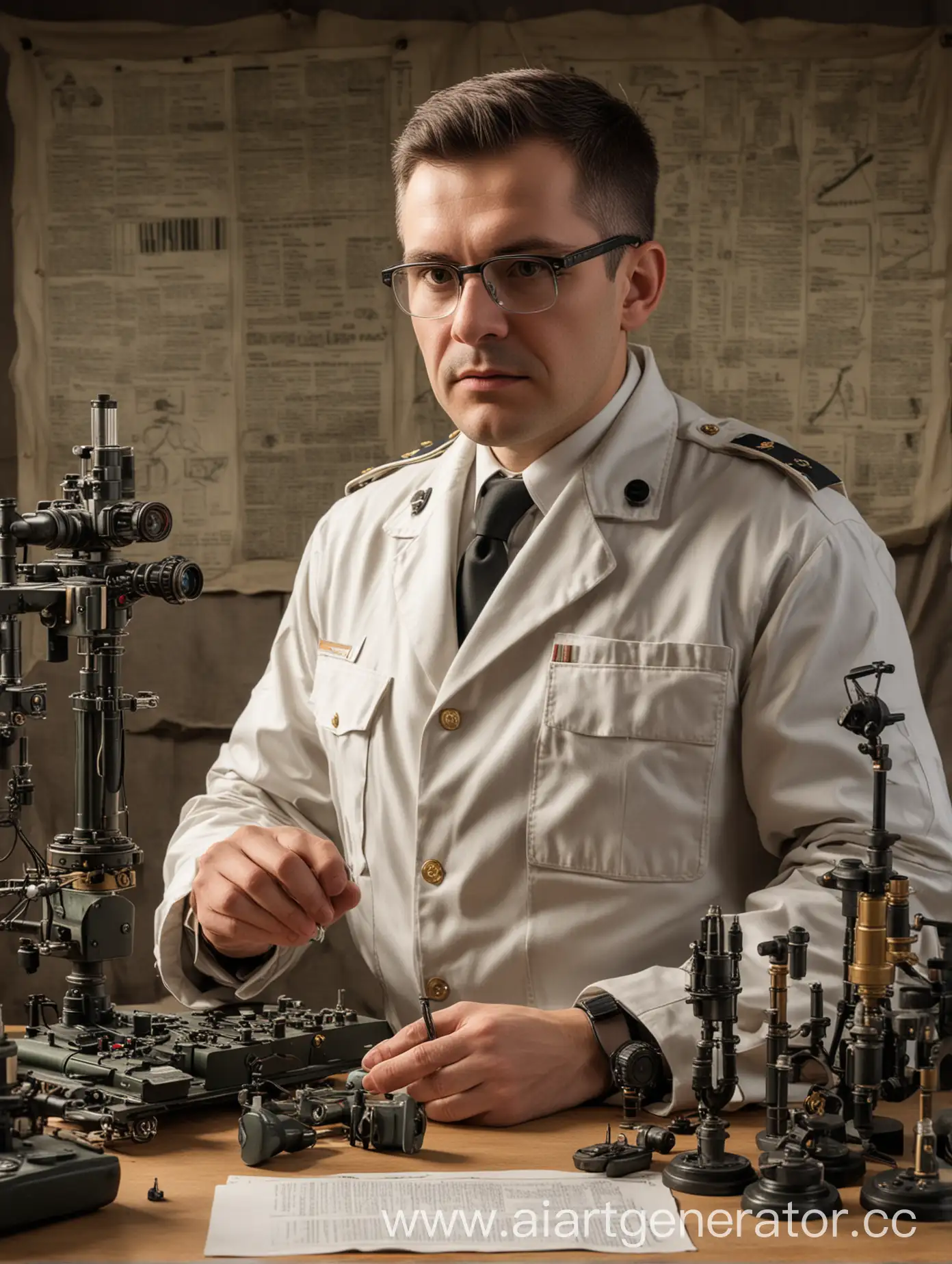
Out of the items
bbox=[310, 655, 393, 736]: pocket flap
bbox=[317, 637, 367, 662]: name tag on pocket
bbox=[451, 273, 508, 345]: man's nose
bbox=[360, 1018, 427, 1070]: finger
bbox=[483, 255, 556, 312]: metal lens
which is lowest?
bbox=[360, 1018, 427, 1070]: finger

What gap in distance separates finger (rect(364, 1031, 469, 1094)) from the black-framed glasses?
89 cm

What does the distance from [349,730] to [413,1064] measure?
630mm

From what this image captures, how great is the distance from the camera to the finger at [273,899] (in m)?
1.82

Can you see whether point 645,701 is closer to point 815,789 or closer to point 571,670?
point 571,670

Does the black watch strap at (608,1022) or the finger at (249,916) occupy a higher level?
the finger at (249,916)

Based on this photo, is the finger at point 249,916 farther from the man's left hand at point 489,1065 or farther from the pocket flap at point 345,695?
the pocket flap at point 345,695

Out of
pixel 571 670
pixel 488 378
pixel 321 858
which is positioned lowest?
pixel 321 858

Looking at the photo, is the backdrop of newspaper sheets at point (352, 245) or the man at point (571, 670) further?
the backdrop of newspaper sheets at point (352, 245)

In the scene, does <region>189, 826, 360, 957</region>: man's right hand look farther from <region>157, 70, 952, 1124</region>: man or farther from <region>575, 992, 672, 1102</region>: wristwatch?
<region>575, 992, 672, 1102</region>: wristwatch

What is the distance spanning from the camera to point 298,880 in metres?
1.79

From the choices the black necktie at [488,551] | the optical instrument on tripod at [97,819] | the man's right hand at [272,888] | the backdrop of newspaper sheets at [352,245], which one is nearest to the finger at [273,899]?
the man's right hand at [272,888]

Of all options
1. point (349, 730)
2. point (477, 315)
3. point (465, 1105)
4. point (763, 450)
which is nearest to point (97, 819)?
point (349, 730)

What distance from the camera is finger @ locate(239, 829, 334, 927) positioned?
5.89ft

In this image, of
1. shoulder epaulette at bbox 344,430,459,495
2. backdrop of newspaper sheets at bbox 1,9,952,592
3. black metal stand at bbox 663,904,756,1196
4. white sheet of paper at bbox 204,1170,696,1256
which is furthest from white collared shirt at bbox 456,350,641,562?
backdrop of newspaper sheets at bbox 1,9,952,592
